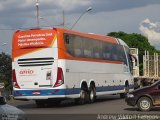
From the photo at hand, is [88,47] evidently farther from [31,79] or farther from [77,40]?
[31,79]

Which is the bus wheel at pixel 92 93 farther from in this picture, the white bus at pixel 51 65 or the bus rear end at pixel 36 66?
the bus rear end at pixel 36 66

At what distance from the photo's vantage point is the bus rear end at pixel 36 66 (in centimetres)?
2391

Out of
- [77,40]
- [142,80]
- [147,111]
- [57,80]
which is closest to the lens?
[147,111]

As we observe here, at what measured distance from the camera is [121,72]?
32.8 meters

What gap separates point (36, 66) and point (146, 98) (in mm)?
5677

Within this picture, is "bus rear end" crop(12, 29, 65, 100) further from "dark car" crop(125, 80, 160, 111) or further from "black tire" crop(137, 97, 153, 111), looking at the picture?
"black tire" crop(137, 97, 153, 111)

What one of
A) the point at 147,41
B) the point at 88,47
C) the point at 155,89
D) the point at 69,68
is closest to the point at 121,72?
the point at 88,47

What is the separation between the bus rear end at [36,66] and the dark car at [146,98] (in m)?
3.70

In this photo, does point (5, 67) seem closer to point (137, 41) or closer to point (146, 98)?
point (137, 41)

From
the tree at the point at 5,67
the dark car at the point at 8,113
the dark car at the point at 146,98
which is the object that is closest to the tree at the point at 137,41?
the tree at the point at 5,67

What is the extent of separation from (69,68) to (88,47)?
9.23ft

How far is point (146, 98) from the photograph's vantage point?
2147 cm

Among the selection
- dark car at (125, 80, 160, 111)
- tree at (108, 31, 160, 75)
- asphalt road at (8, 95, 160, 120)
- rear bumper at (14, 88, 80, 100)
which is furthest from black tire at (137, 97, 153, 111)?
tree at (108, 31, 160, 75)

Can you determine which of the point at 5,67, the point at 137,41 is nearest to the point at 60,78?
the point at 5,67
